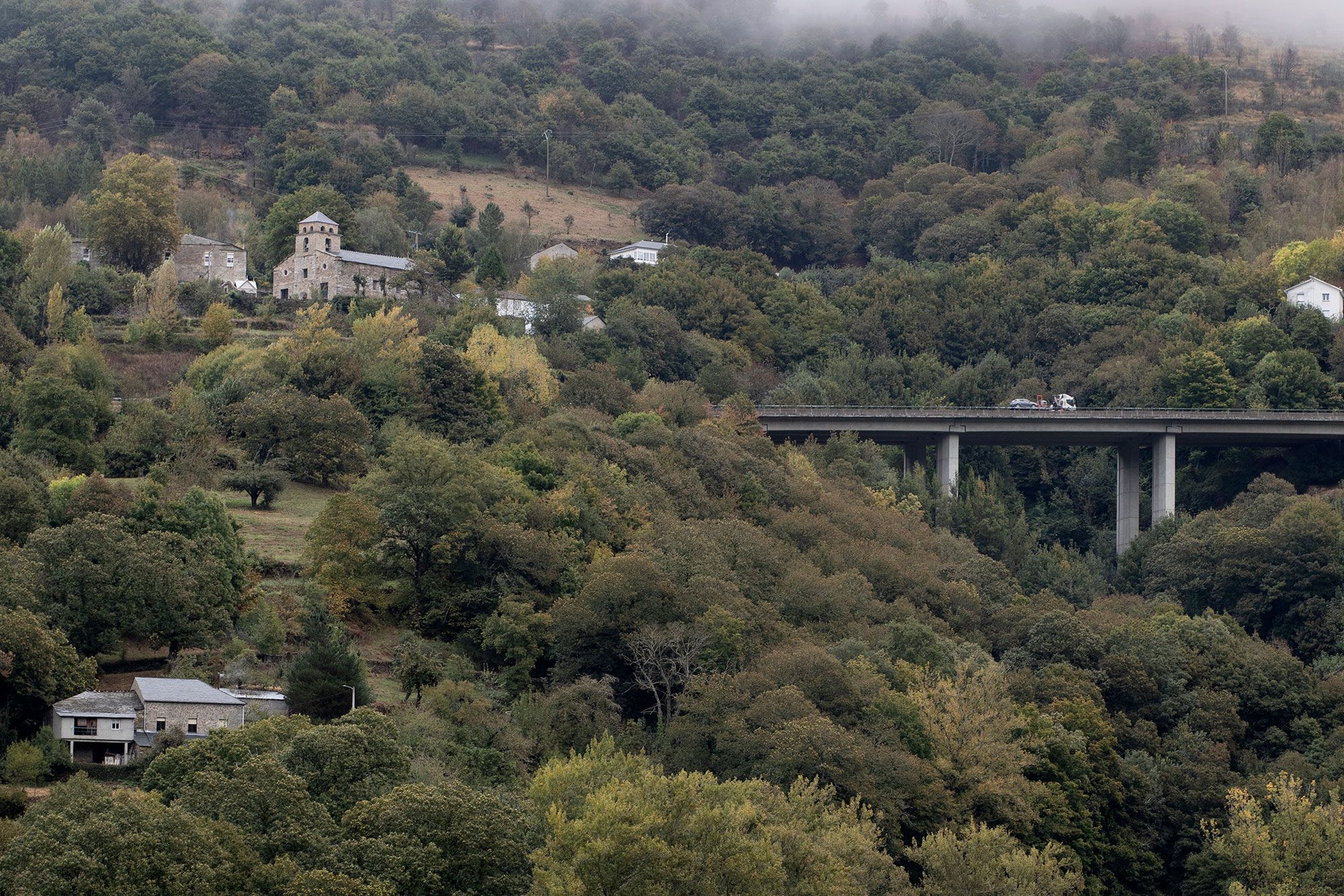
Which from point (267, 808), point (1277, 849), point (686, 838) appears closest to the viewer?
point (267, 808)

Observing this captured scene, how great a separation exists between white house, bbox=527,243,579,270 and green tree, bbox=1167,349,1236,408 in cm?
3699

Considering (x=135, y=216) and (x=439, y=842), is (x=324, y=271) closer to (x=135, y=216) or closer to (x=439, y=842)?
(x=135, y=216)

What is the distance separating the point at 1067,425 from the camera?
95.4 metres

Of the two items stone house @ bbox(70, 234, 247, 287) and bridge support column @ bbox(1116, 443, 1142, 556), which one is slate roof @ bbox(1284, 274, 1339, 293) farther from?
stone house @ bbox(70, 234, 247, 287)

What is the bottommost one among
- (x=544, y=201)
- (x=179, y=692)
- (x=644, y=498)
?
(x=179, y=692)

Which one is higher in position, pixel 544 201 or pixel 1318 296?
pixel 544 201

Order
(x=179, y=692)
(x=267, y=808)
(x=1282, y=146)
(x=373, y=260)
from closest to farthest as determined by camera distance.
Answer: (x=267, y=808)
(x=179, y=692)
(x=373, y=260)
(x=1282, y=146)

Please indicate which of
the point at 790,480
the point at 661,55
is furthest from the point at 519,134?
the point at 790,480

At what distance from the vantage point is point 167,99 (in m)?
144

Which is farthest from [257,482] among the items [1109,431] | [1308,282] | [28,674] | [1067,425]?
[1308,282]

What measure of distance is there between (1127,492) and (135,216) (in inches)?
1996

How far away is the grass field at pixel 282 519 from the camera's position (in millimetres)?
65125

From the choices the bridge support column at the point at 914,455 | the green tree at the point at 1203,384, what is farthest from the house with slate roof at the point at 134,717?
the green tree at the point at 1203,384

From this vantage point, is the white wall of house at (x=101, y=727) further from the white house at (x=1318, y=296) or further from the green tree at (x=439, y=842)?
the white house at (x=1318, y=296)
